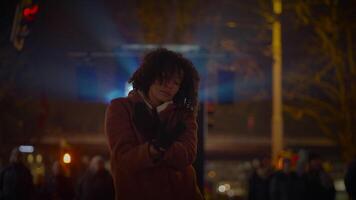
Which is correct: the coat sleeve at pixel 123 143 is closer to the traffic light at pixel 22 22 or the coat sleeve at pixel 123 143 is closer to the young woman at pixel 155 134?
the young woman at pixel 155 134

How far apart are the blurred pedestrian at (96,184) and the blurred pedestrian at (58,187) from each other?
83 cm

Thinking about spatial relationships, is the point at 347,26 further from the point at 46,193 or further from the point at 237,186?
the point at 237,186

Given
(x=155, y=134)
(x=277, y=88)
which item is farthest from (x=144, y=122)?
(x=277, y=88)

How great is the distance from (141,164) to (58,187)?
27.9 feet

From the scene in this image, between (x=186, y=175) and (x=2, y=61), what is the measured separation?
15.3 meters

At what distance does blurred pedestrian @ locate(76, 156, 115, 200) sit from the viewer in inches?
395

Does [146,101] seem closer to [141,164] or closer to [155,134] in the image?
[155,134]

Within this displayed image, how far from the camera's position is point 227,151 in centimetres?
5072

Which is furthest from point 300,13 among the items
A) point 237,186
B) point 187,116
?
point 237,186

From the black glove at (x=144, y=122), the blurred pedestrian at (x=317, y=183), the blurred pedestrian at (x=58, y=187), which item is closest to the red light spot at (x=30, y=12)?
the blurred pedestrian at (x=58, y=187)

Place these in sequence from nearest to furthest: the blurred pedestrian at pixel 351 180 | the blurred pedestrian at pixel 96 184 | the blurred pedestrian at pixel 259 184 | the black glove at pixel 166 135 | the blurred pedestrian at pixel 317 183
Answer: the black glove at pixel 166 135 < the blurred pedestrian at pixel 351 180 < the blurred pedestrian at pixel 96 184 < the blurred pedestrian at pixel 317 183 < the blurred pedestrian at pixel 259 184

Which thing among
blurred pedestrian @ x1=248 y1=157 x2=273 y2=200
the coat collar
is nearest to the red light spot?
blurred pedestrian @ x1=248 y1=157 x2=273 y2=200

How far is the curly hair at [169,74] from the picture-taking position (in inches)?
135

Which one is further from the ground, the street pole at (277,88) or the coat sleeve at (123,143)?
the street pole at (277,88)
